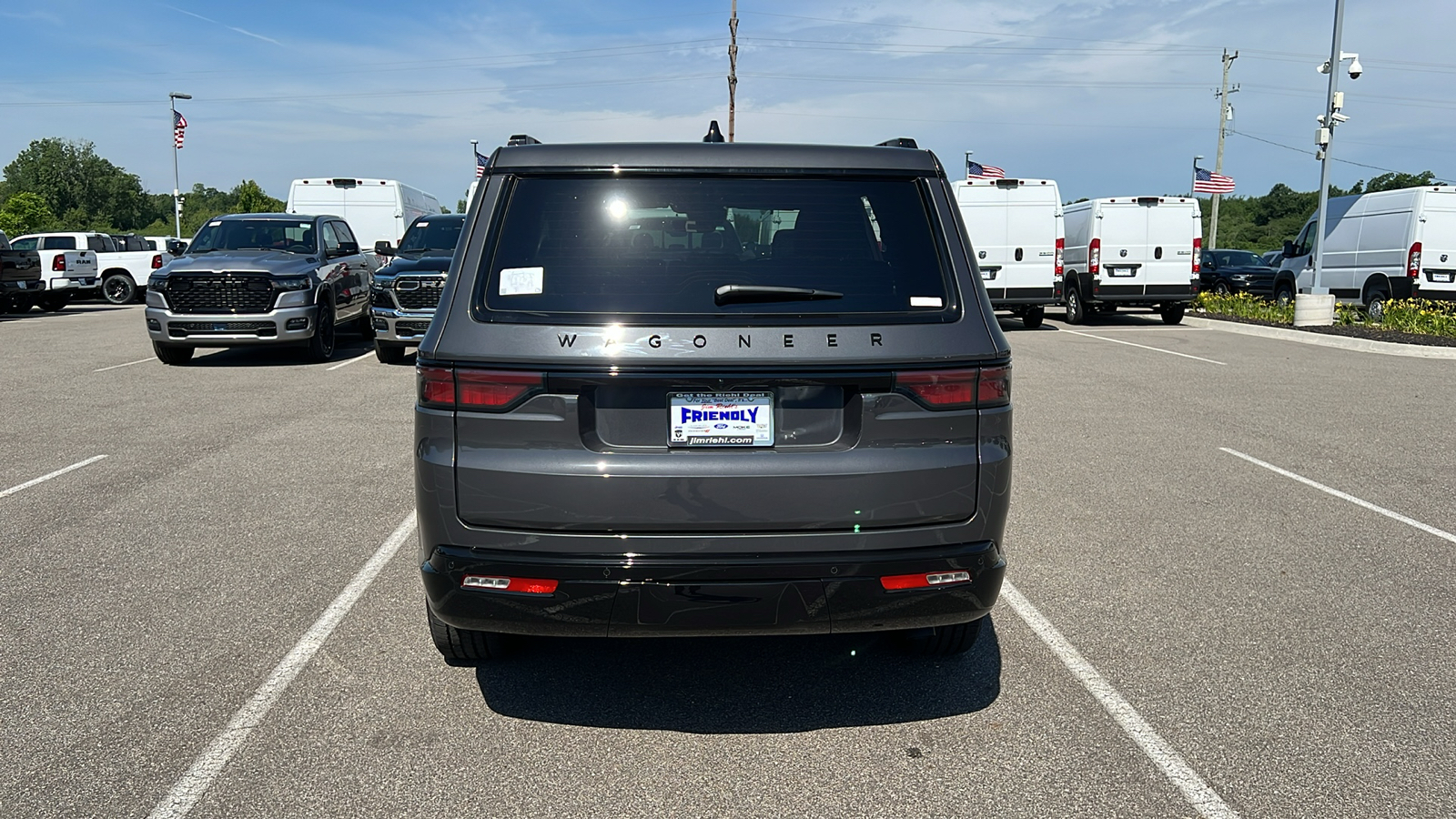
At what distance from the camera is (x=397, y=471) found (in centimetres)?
734

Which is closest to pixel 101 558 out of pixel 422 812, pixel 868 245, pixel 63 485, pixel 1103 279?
pixel 63 485

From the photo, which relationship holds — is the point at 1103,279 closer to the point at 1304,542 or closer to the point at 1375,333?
the point at 1375,333

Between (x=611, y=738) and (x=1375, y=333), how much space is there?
19.1m

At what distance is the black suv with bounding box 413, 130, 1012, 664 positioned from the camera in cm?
308

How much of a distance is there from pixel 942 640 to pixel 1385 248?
67.8 ft

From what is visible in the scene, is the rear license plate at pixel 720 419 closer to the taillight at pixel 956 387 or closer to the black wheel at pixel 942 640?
the taillight at pixel 956 387

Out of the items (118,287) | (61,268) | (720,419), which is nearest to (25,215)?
(118,287)

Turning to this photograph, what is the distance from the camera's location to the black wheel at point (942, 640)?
3.93 m

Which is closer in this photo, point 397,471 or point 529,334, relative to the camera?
point 529,334

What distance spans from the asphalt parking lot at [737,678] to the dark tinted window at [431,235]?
8.17m

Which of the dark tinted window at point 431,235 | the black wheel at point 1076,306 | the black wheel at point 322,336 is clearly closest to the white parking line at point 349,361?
the black wheel at point 322,336

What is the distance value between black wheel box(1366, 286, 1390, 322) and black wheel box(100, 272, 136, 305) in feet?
96.6

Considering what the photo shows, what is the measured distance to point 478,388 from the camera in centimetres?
311

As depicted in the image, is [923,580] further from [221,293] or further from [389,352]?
[221,293]
